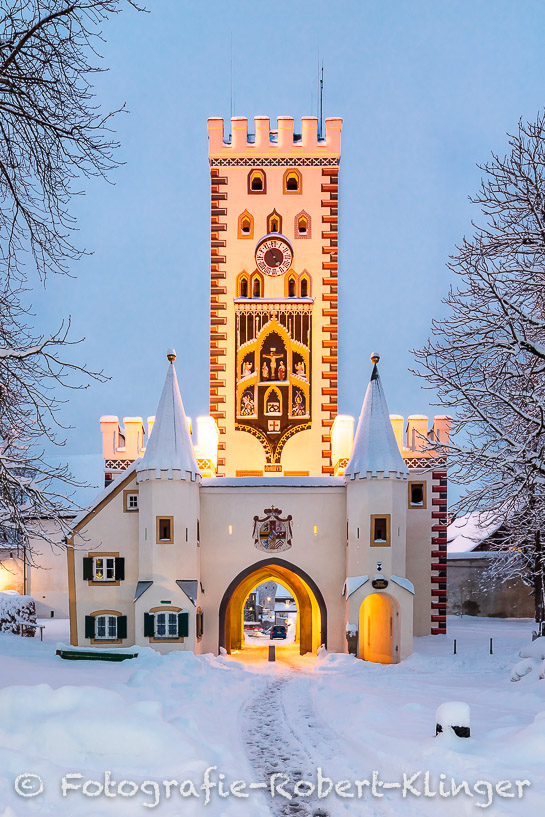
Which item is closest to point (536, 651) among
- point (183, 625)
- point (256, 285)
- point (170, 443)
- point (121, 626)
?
point (183, 625)

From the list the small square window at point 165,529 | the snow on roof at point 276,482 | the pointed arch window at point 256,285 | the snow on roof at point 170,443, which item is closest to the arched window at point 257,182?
the pointed arch window at point 256,285

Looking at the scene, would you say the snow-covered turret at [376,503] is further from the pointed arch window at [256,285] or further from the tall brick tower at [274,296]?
the pointed arch window at [256,285]

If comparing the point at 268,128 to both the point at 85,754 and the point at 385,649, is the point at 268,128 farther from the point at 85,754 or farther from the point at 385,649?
the point at 85,754

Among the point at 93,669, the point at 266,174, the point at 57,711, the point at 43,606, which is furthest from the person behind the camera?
the point at 43,606

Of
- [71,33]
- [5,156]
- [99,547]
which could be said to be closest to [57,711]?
[5,156]

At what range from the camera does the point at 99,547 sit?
25188mm

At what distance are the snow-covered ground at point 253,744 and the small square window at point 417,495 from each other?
35.4ft

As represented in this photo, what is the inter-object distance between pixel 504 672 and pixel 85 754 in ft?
41.8

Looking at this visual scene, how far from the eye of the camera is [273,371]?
1136 inches

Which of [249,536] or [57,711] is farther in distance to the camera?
[249,536]

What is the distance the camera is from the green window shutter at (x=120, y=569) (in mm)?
25016

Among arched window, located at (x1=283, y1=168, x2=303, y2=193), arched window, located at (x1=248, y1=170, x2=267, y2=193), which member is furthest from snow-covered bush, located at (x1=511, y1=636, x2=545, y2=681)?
arched window, located at (x1=248, y1=170, x2=267, y2=193)

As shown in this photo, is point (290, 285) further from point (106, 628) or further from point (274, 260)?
point (106, 628)

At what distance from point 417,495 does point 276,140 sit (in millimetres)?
13914
